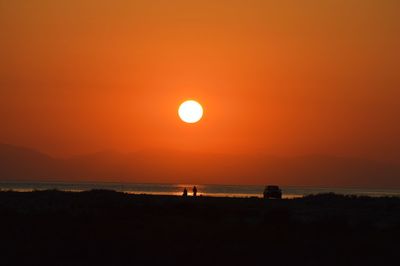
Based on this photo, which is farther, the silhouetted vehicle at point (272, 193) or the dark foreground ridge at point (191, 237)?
the silhouetted vehicle at point (272, 193)

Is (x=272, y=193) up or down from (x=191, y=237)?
up

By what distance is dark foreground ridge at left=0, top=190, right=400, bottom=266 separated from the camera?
2284 centimetres

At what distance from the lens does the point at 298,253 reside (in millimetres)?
24922

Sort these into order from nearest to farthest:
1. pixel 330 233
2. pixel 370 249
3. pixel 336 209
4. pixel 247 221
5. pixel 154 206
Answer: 1. pixel 370 249
2. pixel 330 233
3. pixel 247 221
4. pixel 154 206
5. pixel 336 209

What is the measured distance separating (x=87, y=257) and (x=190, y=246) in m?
4.52

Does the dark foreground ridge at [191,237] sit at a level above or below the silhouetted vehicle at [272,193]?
below

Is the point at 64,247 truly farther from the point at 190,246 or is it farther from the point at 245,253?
the point at 245,253

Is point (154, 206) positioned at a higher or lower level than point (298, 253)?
higher

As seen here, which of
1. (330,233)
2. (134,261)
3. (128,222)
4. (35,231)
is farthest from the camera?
(128,222)

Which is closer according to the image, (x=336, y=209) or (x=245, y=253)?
(x=245, y=253)

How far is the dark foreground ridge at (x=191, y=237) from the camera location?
22844 millimetres

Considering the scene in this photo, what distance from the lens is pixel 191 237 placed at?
28797 mm

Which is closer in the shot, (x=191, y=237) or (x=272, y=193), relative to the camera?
(x=191, y=237)

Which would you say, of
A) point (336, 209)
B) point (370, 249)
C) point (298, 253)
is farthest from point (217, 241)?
point (336, 209)
